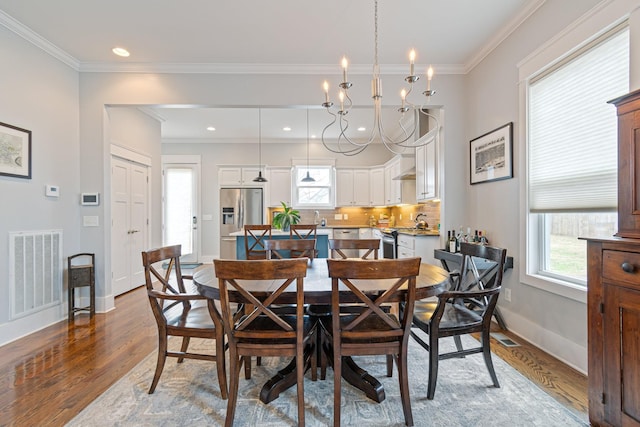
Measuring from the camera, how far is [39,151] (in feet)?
10.2

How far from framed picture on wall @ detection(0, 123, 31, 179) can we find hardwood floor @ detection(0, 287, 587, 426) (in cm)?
154

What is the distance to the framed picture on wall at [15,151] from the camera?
2.76m

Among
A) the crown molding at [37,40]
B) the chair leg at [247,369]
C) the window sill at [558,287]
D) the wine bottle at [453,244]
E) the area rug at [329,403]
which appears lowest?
the area rug at [329,403]

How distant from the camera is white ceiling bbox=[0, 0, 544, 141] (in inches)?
104

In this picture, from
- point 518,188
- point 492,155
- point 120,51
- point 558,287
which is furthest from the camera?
point 120,51

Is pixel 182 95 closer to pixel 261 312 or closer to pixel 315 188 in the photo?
pixel 261 312

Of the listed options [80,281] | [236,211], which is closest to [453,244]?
[80,281]

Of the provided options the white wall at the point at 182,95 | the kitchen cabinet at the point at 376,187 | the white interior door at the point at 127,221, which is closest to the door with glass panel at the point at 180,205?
the white interior door at the point at 127,221

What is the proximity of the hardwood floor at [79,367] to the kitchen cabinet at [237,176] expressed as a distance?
4.21m

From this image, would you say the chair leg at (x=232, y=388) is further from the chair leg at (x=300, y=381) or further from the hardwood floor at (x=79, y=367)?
the hardwood floor at (x=79, y=367)

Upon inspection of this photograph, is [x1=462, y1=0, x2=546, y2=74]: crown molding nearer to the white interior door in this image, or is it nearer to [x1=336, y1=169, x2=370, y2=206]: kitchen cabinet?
[x1=336, y1=169, x2=370, y2=206]: kitchen cabinet

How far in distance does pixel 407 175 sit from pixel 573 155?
3248 millimetres

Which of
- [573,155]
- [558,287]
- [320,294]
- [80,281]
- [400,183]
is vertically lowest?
[80,281]

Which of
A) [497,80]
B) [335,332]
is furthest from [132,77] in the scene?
[497,80]
